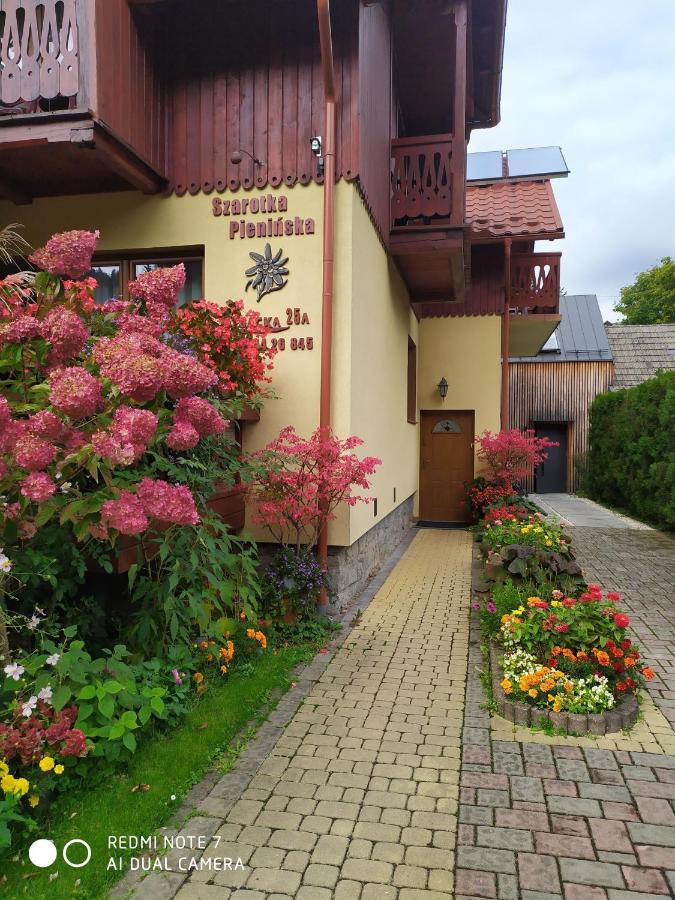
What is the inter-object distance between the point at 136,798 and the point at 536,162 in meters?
14.2

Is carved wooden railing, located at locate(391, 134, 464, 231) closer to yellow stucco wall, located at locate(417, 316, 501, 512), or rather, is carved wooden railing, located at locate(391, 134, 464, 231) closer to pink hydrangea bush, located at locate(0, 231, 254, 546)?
yellow stucco wall, located at locate(417, 316, 501, 512)

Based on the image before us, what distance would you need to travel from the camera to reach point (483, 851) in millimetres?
2549

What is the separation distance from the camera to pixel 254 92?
236 inches

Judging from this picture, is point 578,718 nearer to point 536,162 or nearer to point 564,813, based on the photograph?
point 564,813

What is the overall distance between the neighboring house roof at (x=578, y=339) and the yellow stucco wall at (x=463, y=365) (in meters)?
7.41

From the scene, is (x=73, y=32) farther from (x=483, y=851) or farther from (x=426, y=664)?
(x=483, y=851)

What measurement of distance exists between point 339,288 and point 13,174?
3108 millimetres

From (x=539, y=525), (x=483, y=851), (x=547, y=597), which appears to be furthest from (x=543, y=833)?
→ (x=539, y=525)

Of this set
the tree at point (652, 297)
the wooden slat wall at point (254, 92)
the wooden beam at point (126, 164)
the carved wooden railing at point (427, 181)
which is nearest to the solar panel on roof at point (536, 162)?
the carved wooden railing at point (427, 181)

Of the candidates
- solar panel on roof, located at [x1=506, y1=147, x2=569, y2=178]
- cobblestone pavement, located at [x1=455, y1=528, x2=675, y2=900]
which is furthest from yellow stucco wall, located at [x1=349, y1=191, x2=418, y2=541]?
solar panel on roof, located at [x1=506, y1=147, x2=569, y2=178]

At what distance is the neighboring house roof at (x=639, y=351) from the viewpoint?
20.0m

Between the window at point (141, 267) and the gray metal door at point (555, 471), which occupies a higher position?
the window at point (141, 267)

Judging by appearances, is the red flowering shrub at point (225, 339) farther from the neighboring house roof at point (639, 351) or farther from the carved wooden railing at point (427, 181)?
the neighboring house roof at point (639, 351)

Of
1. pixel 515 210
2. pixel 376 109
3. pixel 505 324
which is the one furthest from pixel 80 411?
pixel 515 210
